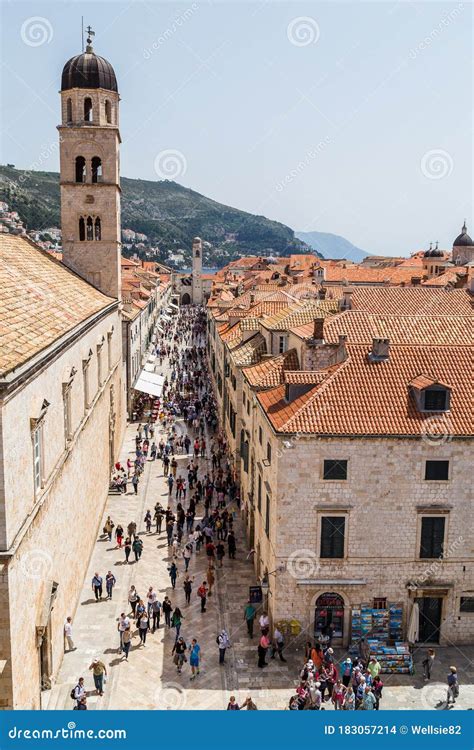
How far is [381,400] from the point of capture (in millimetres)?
22625

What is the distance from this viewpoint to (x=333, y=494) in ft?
71.7

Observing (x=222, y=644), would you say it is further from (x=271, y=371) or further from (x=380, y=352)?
(x=271, y=371)

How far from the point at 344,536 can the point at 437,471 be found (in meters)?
3.64

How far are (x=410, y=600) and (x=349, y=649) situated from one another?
8.41 ft

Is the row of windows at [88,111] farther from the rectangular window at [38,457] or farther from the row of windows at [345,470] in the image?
the row of windows at [345,470]

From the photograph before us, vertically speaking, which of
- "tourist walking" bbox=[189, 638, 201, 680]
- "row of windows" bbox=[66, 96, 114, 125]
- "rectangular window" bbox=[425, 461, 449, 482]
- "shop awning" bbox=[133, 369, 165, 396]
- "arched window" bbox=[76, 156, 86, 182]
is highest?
A: "row of windows" bbox=[66, 96, 114, 125]

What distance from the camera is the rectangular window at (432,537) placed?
874 inches

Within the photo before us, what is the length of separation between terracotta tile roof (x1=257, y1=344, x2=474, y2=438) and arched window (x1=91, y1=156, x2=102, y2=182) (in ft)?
74.7

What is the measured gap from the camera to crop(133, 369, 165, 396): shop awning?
53.6 m

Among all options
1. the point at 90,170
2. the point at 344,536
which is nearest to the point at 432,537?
the point at 344,536

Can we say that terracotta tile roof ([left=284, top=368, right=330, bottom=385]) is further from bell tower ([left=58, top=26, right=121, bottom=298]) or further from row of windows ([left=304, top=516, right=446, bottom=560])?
bell tower ([left=58, top=26, right=121, bottom=298])

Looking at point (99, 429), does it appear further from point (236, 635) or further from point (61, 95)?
point (61, 95)

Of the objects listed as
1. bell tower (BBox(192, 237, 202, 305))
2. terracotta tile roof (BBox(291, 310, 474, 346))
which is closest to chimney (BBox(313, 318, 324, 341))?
terracotta tile roof (BBox(291, 310, 474, 346))

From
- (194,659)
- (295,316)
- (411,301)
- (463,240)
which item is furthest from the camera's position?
(463,240)
